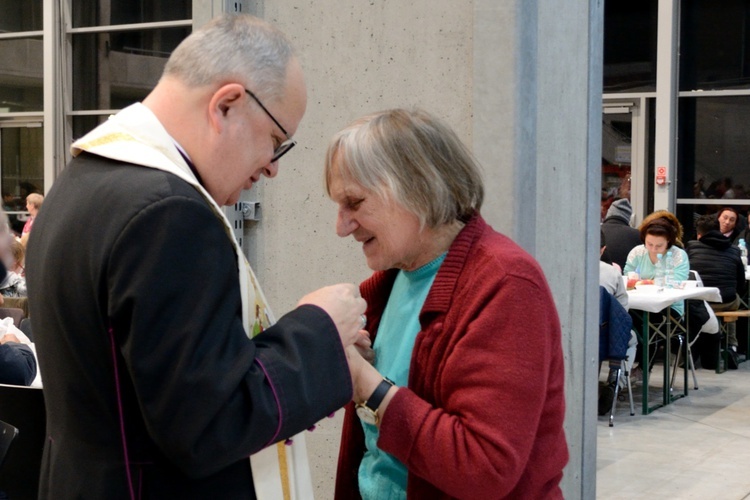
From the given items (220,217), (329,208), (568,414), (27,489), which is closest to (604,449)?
(568,414)

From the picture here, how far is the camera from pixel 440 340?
1.76 metres

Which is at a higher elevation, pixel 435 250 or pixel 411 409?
pixel 435 250

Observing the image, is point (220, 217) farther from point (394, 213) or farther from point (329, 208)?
point (329, 208)

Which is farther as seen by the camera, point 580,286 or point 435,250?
point 580,286

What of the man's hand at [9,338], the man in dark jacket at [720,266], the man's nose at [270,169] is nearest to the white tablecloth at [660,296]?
the man in dark jacket at [720,266]

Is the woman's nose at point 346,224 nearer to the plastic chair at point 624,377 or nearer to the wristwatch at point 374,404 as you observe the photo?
the wristwatch at point 374,404

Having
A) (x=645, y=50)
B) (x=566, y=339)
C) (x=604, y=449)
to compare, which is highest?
(x=645, y=50)

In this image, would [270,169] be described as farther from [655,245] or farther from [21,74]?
[21,74]

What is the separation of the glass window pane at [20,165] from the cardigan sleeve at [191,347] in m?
10.4

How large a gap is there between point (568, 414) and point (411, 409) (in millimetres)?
1604

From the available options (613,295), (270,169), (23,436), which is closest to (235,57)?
(270,169)

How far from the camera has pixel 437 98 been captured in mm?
2979

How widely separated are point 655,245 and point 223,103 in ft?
25.3

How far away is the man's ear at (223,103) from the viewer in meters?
1.37
